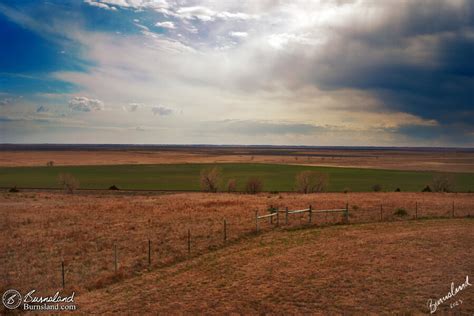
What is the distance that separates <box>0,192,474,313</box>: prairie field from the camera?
14.3 meters

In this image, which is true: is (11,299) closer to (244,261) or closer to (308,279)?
(244,261)

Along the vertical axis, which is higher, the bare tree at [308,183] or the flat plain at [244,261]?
the flat plain at [244,261]

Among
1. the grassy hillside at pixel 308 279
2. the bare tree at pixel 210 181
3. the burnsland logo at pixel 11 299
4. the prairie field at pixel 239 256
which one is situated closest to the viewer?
the grassy hillside at pixel 308 279

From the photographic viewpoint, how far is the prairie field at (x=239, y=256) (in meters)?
14.3

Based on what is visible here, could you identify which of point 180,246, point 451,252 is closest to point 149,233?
point 180,246

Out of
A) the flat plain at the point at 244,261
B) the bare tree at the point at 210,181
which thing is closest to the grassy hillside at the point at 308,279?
the flat plain at the point at 244,261

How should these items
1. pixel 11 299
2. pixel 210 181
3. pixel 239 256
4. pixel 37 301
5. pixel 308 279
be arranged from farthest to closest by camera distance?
pixel 210 181 < pixel 239 256 < pixel 308 279 < pixel 37 301 < pixel 11 299

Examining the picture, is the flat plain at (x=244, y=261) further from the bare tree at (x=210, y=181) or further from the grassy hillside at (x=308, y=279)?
the bare tree at (x=210, y=181)

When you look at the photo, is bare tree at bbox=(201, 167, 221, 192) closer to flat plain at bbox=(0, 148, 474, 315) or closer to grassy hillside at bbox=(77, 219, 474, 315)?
flat plain at bbox=(0, 148, 474, 315)

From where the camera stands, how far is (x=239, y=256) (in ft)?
66.4

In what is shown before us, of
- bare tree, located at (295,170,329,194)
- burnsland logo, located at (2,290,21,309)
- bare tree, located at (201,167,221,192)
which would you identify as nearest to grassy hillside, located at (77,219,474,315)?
burnsland logo, located at (2,290,21,309)

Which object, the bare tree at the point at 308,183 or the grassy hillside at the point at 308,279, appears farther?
the bare tree at the point at 308,183

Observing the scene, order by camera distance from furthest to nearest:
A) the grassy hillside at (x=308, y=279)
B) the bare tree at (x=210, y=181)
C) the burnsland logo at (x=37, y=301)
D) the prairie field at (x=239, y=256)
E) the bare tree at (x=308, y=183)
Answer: the bare tree at (x=210, y=181) → the bare tree at (x=308, y=183) → the prairie field at (x=239, y=256) → the burnsland logo at (x=37, y=301) → the grassy hillside at (x=308, y=279)

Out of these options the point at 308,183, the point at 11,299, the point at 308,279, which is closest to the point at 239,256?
the point at 308,279
